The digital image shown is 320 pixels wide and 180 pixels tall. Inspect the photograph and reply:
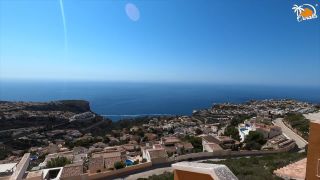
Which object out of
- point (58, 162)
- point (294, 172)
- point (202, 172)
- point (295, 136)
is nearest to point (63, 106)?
point (58, 162)

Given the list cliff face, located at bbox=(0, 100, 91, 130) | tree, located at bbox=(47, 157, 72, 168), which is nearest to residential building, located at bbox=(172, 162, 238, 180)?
tree, located at bbox=(47, 157, 72, 168)

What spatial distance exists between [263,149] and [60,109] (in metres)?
45.7

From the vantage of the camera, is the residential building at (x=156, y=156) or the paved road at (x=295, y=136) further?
the paved road at (x=295, y=136)

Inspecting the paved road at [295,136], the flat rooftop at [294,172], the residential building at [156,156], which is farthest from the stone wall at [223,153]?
the flat rooftop at [294,172]

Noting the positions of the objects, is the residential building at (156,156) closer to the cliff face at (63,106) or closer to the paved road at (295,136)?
the paved road at (295,136)

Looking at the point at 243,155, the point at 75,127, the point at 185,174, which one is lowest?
the point at 75,127

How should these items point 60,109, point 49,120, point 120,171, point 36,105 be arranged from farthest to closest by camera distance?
point 60,109
point 36,105
point 49,120
point 120,171

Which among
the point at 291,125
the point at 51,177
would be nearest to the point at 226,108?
the point at 291,125

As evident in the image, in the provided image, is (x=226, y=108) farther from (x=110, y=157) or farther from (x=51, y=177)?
(x=51, y=177)

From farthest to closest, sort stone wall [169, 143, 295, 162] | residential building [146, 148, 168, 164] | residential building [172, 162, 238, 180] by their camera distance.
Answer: stone wall [169, 143, 295, 162] → residential building [146, 148, 168, 164] → residential building [172, 162, 238, 180]

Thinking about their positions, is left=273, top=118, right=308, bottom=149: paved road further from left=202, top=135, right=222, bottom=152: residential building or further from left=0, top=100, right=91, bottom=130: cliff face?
left=0, top=100, right=91, bottom=130: cliff face

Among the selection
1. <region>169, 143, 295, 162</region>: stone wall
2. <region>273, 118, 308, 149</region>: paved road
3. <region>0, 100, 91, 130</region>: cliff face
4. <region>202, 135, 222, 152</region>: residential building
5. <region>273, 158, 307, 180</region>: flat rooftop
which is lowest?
<region>0, 100, 91, 130</region>: cliff face

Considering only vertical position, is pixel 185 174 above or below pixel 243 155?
above

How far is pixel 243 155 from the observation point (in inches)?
719
